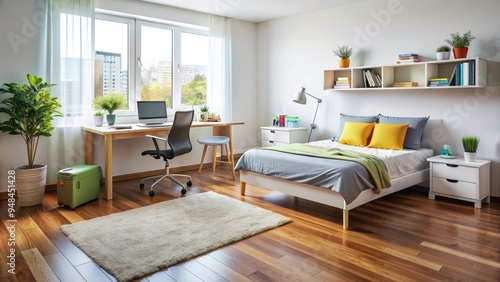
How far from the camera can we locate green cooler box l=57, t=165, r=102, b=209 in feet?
11.4

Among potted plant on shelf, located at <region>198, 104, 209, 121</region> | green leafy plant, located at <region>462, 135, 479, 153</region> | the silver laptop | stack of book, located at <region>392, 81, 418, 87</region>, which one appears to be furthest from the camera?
potted plant on shelf, located at <region>198, 104, 209, 121</region>

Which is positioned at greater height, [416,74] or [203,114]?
[416,74]

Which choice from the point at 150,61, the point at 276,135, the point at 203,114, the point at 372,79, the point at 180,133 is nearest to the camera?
the point at 180,133

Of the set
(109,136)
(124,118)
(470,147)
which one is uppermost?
(124,118)

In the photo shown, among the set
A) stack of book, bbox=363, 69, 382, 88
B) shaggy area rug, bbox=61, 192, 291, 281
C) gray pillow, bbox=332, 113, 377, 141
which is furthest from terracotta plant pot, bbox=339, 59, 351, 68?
shaggy area rug, bbox=61, 192, 291, 281

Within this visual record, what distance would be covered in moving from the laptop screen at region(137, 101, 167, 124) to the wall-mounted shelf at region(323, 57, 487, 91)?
89.6 inches

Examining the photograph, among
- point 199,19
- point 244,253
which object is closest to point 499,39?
point 244,253

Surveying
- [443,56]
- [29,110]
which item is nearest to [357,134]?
[443,56]

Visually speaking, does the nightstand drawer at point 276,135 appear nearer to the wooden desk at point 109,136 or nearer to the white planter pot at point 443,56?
the wooden desk at point 109,136

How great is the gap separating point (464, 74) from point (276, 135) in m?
2.63

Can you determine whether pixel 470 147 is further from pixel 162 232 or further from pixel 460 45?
pixel 162 232

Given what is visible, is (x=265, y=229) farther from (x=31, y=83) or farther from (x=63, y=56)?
(x=63, y=56)

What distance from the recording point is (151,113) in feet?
15.2

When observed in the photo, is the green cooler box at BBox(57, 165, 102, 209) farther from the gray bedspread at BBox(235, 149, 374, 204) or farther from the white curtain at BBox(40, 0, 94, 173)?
the gray bedspread at BBox(235, 149, 374, 204)
